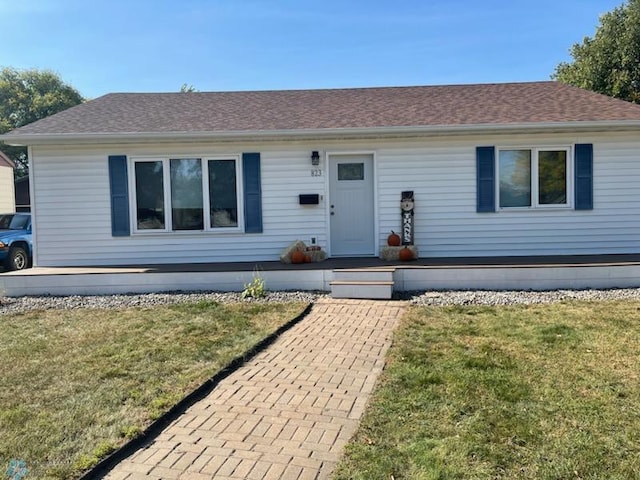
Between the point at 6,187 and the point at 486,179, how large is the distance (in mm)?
20953

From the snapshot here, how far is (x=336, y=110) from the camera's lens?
10.3 meters

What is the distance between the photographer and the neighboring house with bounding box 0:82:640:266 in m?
9.19

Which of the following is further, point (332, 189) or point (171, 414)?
point (332, 189)

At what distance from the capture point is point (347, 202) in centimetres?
961

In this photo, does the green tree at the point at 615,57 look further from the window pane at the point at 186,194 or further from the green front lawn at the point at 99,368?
the green front lawn at the point at 99,368

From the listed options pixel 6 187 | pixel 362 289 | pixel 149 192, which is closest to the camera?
pixel 362 289

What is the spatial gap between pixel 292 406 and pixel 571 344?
3028 millimetres

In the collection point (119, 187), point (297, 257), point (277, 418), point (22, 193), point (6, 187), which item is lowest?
point (277, 418)

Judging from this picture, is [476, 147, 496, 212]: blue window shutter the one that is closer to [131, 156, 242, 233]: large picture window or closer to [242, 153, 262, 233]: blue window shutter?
[242, 153, 262, 233]: blue window shutter

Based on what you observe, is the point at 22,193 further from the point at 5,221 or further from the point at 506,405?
the point at 506,405

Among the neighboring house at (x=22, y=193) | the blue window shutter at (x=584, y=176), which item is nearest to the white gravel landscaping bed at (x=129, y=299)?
the blue window shutter at (x=584, y=176)

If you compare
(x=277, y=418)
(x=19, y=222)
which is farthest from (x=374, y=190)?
(x=19, y=222)

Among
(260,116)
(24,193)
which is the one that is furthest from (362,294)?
(24,193)

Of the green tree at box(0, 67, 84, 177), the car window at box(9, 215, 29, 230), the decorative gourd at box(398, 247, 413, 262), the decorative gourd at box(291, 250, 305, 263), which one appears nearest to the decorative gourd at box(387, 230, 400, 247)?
the decorative gourd at box(398, 247, 413, 262)
